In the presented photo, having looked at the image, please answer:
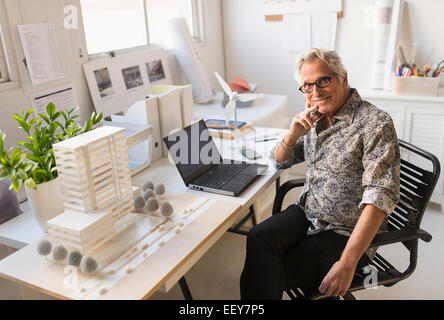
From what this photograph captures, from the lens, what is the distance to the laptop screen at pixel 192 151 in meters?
1.77

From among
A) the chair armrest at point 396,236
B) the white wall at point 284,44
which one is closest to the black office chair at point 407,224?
the chair armrest at point 396,236

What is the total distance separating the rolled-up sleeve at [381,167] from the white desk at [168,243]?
1.49 feet

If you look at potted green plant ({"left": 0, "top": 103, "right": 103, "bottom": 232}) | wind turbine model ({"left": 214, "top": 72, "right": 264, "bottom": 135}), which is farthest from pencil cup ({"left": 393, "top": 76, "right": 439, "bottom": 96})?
potted green plant ({"left": 0, "top": 103, "right": 103, "bottom": 232})

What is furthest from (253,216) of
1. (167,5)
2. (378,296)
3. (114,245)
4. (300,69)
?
(167,5)

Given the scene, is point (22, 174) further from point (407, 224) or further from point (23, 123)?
point (407, 224)

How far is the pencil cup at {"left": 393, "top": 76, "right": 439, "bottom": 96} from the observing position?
2.78m

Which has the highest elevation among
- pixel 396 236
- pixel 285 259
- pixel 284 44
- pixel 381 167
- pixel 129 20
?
pixel 129 20

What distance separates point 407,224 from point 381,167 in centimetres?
33

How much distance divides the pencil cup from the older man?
1.43 metres

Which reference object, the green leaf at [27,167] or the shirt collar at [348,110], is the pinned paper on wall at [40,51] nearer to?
the green leaf at [27,167]

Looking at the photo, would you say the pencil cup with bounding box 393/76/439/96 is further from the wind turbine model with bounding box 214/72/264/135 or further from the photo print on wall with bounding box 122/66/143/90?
the photo print on wall with bounding box 122/66/143/90

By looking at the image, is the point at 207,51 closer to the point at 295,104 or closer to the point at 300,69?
the point at 295,104

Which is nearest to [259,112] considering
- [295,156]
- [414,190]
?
[295,156]

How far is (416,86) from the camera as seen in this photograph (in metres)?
2.82
